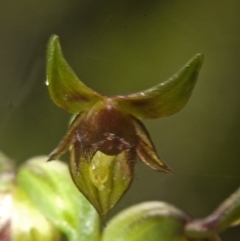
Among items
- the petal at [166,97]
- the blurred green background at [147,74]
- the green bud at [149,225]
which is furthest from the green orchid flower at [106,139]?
the blurred green background at [147,74]

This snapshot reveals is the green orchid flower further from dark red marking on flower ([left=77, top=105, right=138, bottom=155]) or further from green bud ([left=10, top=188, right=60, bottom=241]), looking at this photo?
green bud ([left=10, top=188, right=60, bottom=241])

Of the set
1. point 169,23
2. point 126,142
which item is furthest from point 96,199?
point 169,23

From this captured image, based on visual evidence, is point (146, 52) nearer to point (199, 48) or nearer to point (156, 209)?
point (199, 48)

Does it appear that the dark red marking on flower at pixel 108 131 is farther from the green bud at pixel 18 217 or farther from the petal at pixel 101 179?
the green bud at pixel 18 217

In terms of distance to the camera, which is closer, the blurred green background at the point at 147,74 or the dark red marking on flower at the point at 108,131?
the dark red marking on flower at the point at 108,131

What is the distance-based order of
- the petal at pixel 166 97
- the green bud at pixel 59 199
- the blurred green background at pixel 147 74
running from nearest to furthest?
the petal at pixel 166 97, the green bud at pixel 59 199, the blurred green background at pixel 147 74

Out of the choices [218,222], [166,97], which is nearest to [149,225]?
[218,222]

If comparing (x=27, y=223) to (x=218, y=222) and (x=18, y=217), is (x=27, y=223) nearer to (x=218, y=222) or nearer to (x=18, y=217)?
(x=18, y=217)
